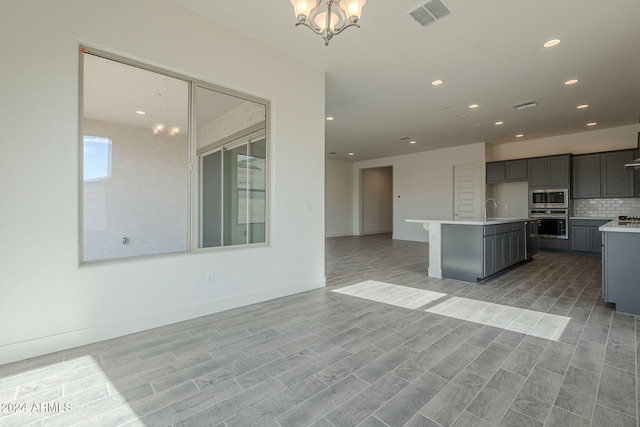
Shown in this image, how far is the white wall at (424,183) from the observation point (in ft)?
29.6

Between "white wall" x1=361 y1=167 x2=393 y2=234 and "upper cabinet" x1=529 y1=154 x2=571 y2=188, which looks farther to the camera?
"white wall" x1=361 y1=167 x2=393 y2=234

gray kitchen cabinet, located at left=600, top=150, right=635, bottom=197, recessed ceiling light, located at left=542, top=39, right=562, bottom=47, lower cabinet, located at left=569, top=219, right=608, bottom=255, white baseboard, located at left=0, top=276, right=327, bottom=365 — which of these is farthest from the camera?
lower cabinet, located at left=569, top=219, right=608, bottom=255

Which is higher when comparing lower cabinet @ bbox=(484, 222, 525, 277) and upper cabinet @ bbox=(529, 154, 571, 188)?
upper cabinet @ bbox=(529, 154, 571, 188)

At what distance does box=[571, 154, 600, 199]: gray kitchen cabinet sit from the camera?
6.89m

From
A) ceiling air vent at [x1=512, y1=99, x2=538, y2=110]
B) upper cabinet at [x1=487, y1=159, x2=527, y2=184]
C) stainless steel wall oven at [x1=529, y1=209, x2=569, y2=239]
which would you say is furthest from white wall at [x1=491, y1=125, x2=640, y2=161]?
ceiling air vent at [x1=512, y1=99, x2=538, y2=110]

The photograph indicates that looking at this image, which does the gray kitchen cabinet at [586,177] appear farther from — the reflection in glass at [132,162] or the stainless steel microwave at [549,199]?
the reflection in glass at [132,162]

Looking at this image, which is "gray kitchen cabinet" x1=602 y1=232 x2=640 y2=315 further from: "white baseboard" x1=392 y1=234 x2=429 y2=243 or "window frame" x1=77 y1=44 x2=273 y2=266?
"white baseboard" x1=392 y1=234 x2=429 y2=243

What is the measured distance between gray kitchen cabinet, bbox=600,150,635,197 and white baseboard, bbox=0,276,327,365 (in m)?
7.89

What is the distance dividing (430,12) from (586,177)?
679 cm

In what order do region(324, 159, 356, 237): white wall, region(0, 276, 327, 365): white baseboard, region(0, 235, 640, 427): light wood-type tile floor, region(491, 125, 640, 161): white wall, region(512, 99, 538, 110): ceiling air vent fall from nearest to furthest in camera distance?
region(0, 235, 640, 427): light wood-type tile floor → region(0, 276, 327, 365): white baseboard → region(512, 99, 538, 110): ceiling air vent → region(491, 125, 640, 161): white wall → region(324, 159, 356, 237): white wall

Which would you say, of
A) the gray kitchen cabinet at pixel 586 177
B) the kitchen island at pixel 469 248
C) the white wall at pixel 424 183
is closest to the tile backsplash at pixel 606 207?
the gray kitchen cabinet at pixel 586 177

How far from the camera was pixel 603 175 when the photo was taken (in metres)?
6.80

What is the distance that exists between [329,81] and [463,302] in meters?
3.68

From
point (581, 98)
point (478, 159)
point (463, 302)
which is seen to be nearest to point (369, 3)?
point (463, 302)
